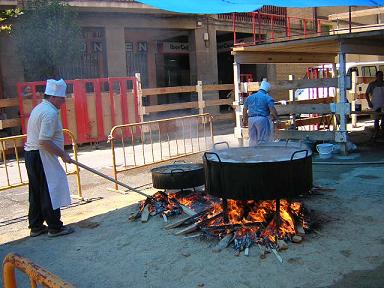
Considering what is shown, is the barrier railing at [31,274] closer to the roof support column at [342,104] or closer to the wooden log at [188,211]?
the wooden log at [188,211]

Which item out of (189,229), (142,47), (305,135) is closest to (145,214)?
(189,229)

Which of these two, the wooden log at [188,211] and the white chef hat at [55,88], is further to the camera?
the wooden log at [188,211]

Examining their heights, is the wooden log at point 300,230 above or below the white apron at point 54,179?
below

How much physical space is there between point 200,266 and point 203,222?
3.01 ft

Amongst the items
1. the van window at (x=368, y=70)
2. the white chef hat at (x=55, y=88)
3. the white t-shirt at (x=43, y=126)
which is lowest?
the white t-shirt at (x=43, y=126)

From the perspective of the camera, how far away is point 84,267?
466 centimetres

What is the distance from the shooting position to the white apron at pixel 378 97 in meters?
12.0

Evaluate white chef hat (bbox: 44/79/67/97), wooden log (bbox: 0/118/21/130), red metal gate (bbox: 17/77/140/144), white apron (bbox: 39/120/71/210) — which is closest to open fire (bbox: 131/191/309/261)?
white apron (bbox: 39/120/71/210)

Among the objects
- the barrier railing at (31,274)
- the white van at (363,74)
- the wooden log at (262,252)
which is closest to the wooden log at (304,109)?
the wooden log at (262,252)

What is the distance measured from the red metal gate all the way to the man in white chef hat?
7.24 metres

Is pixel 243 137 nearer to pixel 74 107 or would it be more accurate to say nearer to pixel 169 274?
pixel 74 107

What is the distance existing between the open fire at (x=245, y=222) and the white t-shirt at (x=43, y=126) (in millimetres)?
1507

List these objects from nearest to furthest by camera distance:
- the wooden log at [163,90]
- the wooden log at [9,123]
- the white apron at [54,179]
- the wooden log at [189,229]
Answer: the wooden log at [189,229], the white apron at [54,179], the wooden log at [9,123], the wooden log at [163,90]

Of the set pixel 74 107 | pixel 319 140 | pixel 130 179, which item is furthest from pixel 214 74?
pixel 130 179
